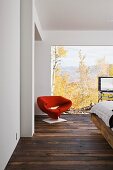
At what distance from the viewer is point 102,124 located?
403 cm

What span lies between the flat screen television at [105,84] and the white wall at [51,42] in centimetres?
116

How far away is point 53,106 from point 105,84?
6.45 ft

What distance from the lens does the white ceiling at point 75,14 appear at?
4.57 metres

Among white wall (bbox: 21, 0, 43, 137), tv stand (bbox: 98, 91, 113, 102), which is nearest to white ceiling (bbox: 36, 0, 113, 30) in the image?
white wall (bbox: 21, 0, 43, 137)

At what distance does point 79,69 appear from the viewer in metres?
7.50

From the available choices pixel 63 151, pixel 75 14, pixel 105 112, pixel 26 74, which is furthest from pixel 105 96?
pixel 63 151

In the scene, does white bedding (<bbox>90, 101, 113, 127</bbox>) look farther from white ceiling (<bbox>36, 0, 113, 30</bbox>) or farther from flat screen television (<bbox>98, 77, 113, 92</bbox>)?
flat screen television (<bbox>98, 77, 113, 92</bbox>)

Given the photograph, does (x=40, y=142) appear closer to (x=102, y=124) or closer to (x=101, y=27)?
(x=102, y=124)

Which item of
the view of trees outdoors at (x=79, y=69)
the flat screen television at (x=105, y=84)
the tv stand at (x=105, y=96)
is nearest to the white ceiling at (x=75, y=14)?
the view of trees outdoors at (x=79, y=69)

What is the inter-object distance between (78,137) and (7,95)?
2.04m

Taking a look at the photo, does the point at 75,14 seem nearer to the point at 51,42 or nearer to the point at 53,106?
the point at 51,42

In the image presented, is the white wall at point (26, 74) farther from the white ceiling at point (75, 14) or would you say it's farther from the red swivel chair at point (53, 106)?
the red swivel chair at point (53, 106)

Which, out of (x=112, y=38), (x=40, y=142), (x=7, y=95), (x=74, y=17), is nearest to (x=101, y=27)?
(x=112, y=38)

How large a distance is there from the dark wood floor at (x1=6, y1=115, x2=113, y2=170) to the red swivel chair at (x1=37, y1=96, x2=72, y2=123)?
759 mm
